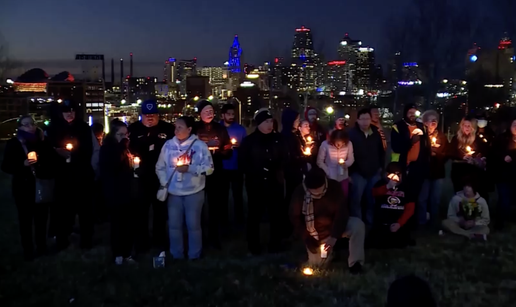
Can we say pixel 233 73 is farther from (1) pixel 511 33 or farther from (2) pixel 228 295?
(2) pixel 228 295

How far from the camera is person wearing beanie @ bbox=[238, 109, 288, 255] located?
719cm

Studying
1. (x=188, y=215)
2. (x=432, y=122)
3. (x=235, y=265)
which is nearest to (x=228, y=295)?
(x=235, y=265)

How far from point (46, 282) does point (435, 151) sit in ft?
20.6

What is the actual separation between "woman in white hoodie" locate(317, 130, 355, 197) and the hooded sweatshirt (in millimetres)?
1930

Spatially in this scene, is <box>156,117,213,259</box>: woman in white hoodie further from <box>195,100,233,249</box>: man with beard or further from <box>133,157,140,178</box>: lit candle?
<box>195,100,233,249</box>: man with beard

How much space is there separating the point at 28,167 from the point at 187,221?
7.13ft

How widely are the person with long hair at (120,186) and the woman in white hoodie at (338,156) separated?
284 cm

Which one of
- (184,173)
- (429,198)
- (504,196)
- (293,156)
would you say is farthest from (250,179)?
(504,196)

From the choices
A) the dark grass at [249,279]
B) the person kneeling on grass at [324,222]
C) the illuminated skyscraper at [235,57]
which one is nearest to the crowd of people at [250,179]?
the person kneeling on grass at [324,222]

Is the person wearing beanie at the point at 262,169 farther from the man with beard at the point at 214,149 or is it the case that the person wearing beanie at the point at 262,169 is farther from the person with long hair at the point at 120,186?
the person with long hair at the point at 120,186

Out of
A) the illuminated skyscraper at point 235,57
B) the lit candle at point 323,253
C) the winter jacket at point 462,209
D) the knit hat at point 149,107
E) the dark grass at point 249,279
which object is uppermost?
the illuminated skyscraper at point 235,57

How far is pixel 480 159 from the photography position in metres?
8.91

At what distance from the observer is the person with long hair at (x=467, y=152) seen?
8875 mm

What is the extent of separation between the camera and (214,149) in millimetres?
7664
